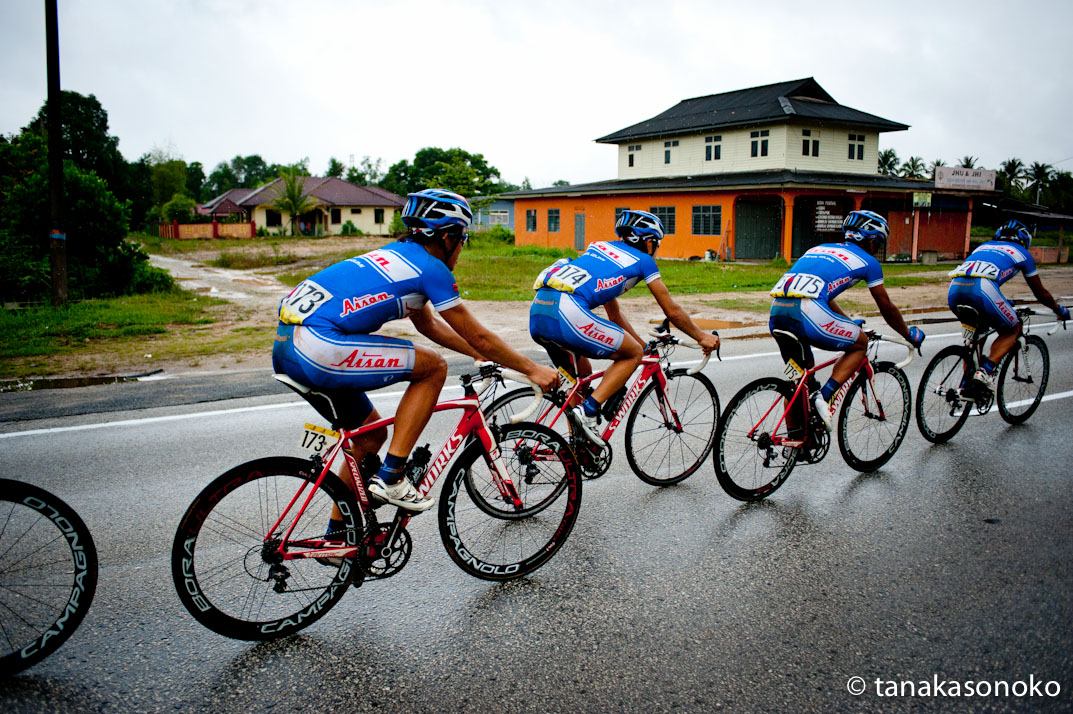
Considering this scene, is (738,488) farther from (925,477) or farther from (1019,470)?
(1019,470)

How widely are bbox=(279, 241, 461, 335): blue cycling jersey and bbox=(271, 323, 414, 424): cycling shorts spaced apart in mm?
63

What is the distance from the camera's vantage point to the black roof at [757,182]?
3225 cm

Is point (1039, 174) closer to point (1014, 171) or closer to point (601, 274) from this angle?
point (1014, 171)

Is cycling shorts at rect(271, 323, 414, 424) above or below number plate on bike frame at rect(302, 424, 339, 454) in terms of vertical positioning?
above

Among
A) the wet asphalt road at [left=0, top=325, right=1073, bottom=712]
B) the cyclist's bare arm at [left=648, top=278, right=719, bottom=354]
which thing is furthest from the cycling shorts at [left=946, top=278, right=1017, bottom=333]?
the cyclist's bare arm at [left=648, top=278, right=719, bottom=354]

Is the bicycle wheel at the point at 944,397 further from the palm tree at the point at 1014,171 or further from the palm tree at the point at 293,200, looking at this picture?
the palm tree at the point at 1014,171

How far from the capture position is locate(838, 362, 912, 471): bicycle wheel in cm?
586

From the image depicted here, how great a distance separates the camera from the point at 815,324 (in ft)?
18.2

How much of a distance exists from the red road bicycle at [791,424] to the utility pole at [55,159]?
1431 cm

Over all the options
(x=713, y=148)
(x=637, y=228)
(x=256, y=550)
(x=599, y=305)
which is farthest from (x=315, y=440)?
(x=713, y=148)

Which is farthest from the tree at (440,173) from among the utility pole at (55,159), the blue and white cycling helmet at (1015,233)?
the blue and white cycling helmet at (1015,233)

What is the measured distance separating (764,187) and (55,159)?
26167 mm

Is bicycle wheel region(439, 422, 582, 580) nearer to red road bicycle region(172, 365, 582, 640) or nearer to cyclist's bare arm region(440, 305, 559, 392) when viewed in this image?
red road bicycle region(172, 365, 582, 640)

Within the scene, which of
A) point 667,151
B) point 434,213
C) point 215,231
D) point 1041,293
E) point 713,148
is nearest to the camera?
point 434,213
